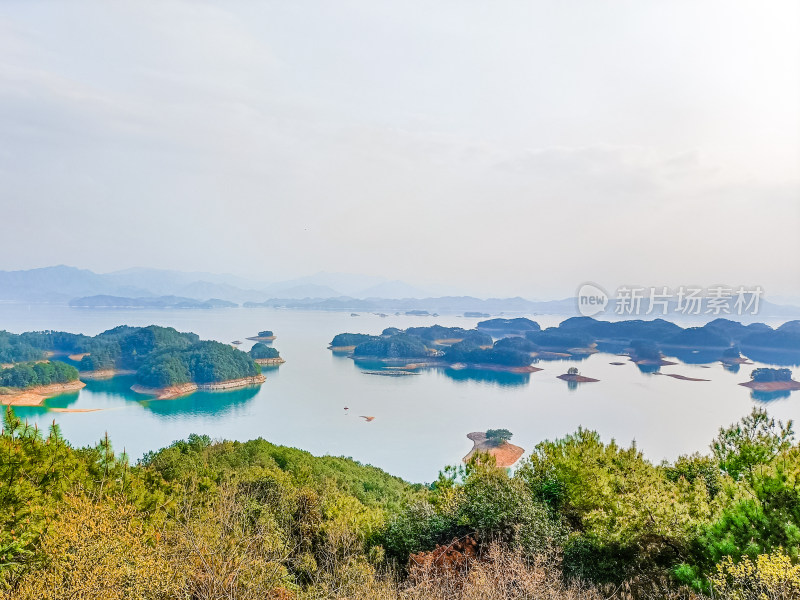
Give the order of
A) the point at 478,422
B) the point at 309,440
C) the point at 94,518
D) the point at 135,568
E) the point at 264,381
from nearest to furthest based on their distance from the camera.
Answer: the point at 135,568 → the point at 94,518 → the point at 309,440 → the point at 478,422 → the point at 264,381

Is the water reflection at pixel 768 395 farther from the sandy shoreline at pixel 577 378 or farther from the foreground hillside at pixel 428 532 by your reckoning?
the foreground hillside at pixel 428 532

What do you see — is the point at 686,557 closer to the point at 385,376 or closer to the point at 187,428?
the point at 187,428

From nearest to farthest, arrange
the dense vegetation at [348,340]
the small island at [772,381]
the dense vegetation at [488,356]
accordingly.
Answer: the small island at [772,381], the dense vegetation at [488,356], the dense vegetation at [348,340]

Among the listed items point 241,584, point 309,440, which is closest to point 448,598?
point 241,584

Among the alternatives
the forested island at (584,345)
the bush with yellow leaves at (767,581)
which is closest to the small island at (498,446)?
the bush with yellow leaves at (767,581)

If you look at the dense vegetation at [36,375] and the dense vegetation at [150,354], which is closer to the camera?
the dense vegetation at [36,375]

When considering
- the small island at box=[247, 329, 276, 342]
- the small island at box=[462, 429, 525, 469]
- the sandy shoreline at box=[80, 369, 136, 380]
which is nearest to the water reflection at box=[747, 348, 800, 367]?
the small island at box=[462, 429, 525, 469]

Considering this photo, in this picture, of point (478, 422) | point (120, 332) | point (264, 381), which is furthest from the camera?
point (120, 332)
